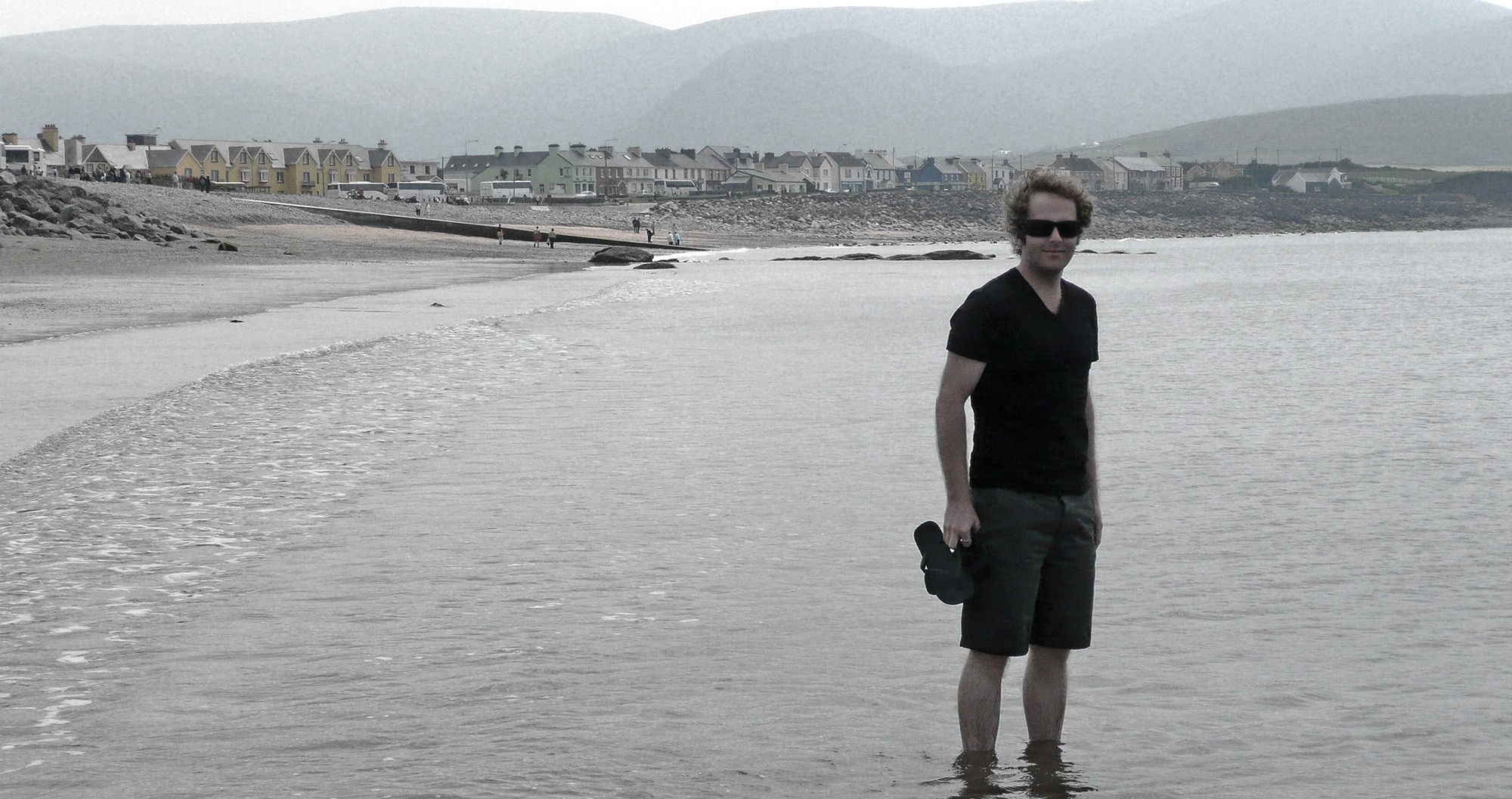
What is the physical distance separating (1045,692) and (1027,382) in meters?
1.37

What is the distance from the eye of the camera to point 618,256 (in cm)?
6669

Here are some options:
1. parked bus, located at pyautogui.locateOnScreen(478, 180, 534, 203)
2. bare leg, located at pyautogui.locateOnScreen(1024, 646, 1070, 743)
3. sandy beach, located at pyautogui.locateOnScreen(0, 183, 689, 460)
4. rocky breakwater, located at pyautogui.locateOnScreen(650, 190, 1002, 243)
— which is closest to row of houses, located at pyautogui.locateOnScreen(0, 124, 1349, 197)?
parked bus, located at pyautogui.locateOnScreen(478, 180, 534, 203)

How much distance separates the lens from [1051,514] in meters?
5.09

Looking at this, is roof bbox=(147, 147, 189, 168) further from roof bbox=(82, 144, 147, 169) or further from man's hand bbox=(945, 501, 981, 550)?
man's hand bbox=(945, 501, 981, 550)

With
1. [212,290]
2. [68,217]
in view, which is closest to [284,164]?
[68,217]

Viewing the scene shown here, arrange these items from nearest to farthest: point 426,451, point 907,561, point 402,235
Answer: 1. point 907,561
2. point 426,451
3. point 402,235

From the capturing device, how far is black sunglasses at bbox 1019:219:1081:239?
4973 millimetres

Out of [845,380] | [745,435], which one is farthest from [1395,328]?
[745,435]

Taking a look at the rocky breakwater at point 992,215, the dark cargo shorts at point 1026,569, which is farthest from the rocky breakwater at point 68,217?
the rocky breakwater at point 992,215

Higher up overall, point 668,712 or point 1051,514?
point 1051,514

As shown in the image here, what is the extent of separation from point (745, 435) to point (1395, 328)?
21080 mm

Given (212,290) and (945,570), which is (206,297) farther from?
(945,570)

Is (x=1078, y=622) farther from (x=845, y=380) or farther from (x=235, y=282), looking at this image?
(x=235, y=282)

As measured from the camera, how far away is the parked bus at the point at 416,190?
13038cm
